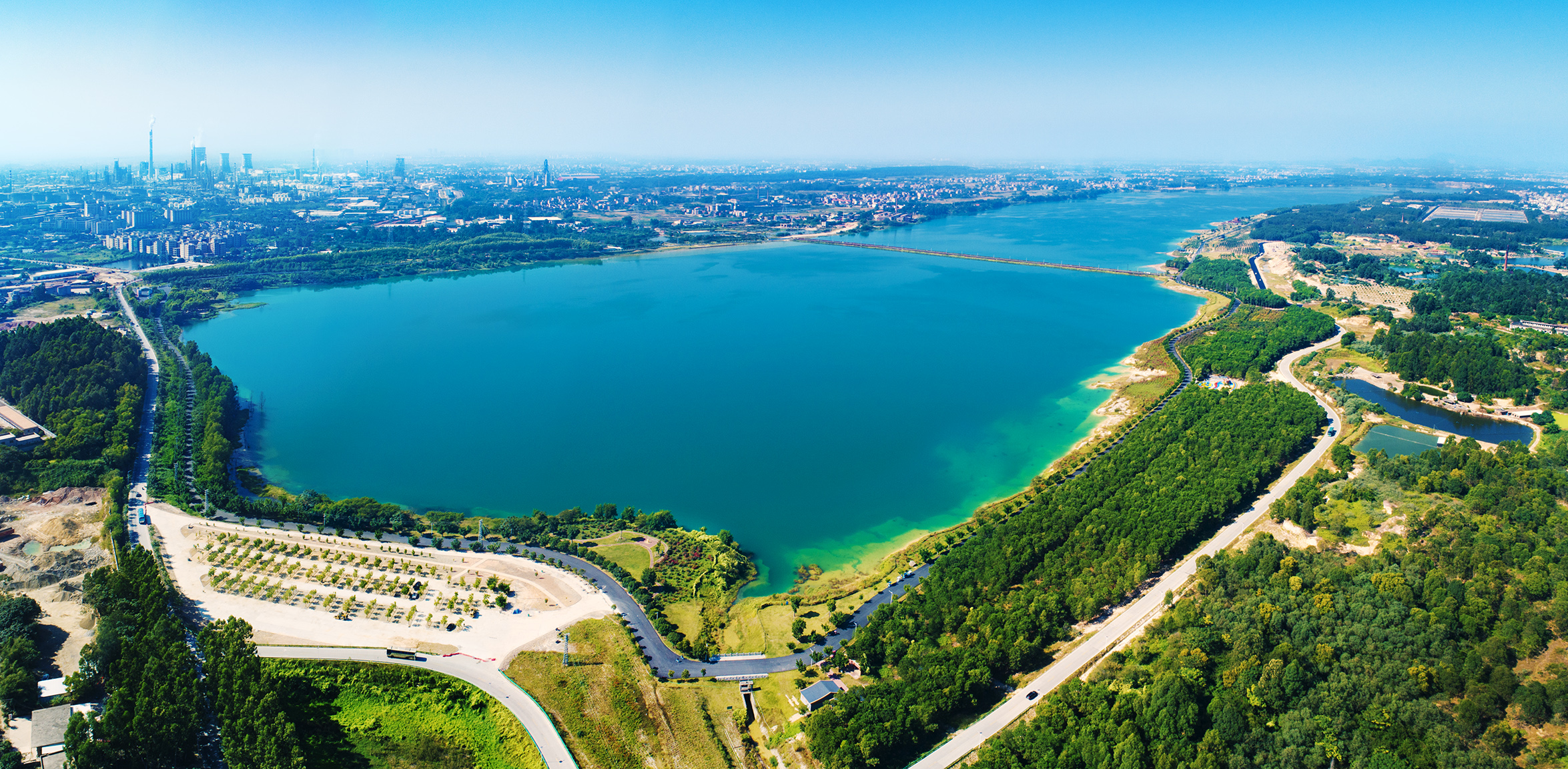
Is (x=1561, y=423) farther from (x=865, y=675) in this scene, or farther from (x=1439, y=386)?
(x=865, y=675)

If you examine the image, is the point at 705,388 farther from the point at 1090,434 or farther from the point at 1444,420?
the point at 1444,420

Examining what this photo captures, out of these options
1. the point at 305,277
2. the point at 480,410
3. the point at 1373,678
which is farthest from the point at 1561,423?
the point at 305,277

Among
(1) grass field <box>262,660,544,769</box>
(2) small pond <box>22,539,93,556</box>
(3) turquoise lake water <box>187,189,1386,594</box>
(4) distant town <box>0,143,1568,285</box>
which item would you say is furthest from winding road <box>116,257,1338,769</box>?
(4) distant town <box>0,143,1568,285</box>

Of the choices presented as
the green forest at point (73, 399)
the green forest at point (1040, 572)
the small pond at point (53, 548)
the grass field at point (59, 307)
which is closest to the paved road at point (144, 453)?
the green forest at point (73, 399)

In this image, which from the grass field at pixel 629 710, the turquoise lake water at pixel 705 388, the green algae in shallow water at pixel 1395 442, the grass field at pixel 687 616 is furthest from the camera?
the green algae in shallow water at pixel 1395 442

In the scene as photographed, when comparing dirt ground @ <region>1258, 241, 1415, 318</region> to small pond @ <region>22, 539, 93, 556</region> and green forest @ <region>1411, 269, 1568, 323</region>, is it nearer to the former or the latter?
green forest @ <region>1411, 269, 1568, 323</region>

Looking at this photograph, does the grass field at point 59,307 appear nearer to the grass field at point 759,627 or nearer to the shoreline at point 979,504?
the shoreline at point 979,504
